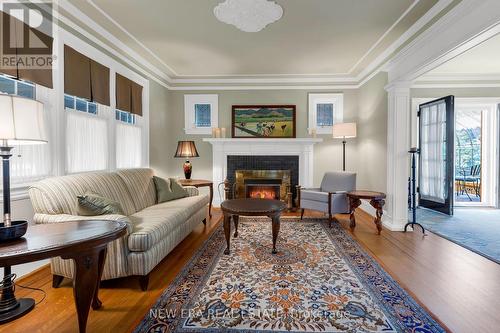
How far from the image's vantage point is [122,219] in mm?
2053

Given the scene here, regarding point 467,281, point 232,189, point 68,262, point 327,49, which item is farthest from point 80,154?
point 467,281

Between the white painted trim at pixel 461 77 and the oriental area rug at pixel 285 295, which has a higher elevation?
the white painted trim at pixel 461 77

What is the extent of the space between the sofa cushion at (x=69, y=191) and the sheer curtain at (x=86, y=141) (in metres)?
0.43

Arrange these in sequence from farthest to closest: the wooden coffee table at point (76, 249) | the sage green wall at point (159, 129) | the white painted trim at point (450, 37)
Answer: the sage green wall at point (159, 129), the white painted trim at point (450, 37), the wooden coffee table at point (76, 249)

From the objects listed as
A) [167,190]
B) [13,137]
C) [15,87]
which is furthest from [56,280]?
[15,87]

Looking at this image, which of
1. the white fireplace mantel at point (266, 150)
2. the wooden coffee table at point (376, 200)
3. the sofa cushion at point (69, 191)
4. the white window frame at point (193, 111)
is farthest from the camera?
the white window frame at point (193, 111)

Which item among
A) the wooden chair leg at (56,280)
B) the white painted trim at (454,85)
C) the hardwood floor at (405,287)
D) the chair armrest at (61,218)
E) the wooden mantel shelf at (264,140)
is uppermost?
the white painted trim at (454,85)

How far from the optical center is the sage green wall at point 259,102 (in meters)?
4.87

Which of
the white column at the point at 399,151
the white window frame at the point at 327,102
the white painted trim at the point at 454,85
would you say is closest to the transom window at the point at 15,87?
the white window frame at the point at 327,102

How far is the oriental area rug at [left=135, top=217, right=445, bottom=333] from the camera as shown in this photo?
5.49ft

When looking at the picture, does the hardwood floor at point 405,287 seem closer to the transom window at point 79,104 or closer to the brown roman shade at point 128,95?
the transom window at point 79,104

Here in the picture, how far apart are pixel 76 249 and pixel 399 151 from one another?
13.4 ft

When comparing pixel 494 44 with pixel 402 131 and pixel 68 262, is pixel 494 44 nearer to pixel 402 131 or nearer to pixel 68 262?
pixel 402 131

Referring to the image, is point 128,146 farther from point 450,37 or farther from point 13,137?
point 450,37
